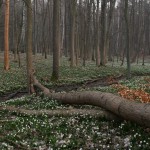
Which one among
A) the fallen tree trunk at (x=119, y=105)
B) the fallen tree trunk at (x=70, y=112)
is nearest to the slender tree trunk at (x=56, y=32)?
the fallen tree trunk at (x=70, y=112)

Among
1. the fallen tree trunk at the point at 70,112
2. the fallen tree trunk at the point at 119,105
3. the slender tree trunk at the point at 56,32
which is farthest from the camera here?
the slender tree trunk at the point at 56,32

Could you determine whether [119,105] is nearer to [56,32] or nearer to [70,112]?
[70,112]

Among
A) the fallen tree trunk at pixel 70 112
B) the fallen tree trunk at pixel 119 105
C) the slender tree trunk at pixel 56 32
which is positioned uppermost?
the slender tree trunk at pixel 56 32

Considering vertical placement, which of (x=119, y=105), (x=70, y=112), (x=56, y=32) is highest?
(x=56, y=32)

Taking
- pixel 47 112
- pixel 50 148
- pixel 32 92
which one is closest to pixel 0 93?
pixel 32 92

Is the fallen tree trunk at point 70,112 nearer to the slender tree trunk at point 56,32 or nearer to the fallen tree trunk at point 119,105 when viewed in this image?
the fallen tree trunk at point 119,105

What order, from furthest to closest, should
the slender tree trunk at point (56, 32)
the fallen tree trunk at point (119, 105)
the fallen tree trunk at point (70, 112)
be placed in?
the slender tree trunk at point (56, 32) < the fallen tree trunk at point (70, 112) < the fallen tree trunk at point (119, 105)

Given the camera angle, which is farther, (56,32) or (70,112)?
(56,32)

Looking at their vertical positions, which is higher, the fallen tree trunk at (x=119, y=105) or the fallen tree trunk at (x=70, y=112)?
the fallen tree trunk at (x=119, y=105)

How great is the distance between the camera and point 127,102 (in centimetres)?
885

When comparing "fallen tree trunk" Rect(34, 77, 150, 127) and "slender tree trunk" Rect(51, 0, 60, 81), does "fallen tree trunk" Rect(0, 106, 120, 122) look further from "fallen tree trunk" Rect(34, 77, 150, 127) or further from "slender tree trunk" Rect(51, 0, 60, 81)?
"slender tree trunk" Rect(51, 0, 60, 81)

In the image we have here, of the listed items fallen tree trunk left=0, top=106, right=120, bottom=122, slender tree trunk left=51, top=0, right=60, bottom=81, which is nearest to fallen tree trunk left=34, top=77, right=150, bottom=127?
fallen tree trunk left=0, top=106, right=120, bottom=122

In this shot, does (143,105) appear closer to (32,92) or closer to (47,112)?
(47,112)

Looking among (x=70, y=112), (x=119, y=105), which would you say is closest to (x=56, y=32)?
(x=70, y=112)
